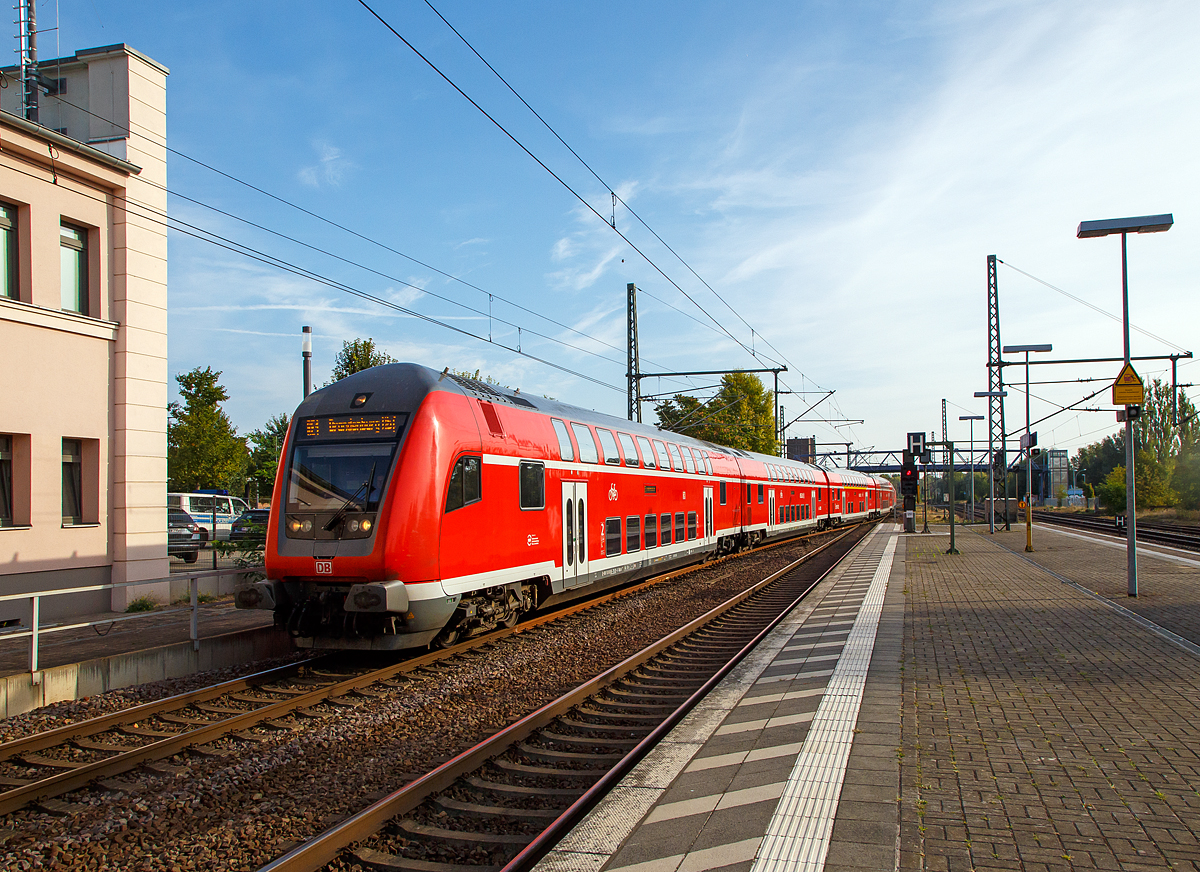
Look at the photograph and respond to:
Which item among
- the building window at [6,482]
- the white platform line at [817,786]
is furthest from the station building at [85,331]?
the white platform line at [817,786]

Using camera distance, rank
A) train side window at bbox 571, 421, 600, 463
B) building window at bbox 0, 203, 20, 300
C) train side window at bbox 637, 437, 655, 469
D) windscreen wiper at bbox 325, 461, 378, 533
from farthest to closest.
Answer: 1. train side window at bbox 637, 437, 655, 469
2. train side window at bbox 571, 421, 600, 463
3. building window at bbox 0, 203, 20, 300
4. windscreen wiper at bbox 325, 461, 378, 533

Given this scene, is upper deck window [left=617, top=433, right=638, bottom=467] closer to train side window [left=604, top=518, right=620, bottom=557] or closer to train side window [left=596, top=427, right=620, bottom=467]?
train side window [left=596, top=427, right=620, bottom=467]

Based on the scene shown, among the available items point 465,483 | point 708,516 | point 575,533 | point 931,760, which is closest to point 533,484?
point 575,533

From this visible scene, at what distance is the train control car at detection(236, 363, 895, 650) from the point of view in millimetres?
8906

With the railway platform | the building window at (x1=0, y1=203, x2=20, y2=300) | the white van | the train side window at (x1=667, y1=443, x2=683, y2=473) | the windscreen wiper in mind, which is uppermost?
the building window at (x1=0, y1=203, x2=20, y2=300)

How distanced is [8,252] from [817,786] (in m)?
14.2

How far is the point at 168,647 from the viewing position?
9.12 meters

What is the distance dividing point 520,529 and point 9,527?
8033mm

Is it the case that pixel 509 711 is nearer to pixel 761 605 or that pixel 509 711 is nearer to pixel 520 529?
pixel 520 529

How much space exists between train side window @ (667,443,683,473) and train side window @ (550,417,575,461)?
18.0 ft

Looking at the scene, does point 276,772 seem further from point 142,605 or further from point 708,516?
point 708,516

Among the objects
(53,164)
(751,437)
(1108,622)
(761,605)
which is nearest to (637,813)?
(1108,622)

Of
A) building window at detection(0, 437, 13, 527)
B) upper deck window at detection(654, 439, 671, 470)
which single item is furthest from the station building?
upper deck window at detection(654, 439, 671, 470)

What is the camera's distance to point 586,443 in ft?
45.5
